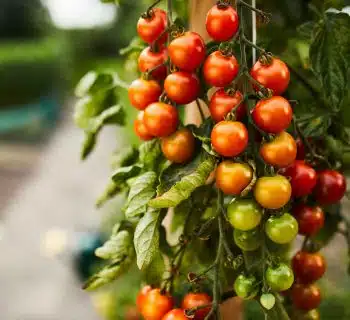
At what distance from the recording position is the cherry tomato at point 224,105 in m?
0.65

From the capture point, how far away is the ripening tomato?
682 millimetres

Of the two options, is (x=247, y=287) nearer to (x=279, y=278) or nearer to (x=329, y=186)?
(x=279, y=278)

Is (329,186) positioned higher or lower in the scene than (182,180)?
lower

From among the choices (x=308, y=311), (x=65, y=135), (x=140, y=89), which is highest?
(x=140, y=89)

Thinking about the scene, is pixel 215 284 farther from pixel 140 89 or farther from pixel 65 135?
pixel 65 135

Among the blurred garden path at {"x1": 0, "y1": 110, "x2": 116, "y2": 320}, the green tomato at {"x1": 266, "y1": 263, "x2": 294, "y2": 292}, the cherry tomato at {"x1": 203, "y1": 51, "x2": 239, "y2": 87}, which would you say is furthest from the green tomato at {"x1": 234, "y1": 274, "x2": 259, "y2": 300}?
the blurred garden path at {"x1": 0, "y1": 110, "x2": 116, "y2": 320}

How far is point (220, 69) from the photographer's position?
646 mm

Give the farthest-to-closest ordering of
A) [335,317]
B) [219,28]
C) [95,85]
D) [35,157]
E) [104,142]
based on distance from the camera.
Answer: [104,142] < [35,157] < [335,317] < [95,85] < [219,28]

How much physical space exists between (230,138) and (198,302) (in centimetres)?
21

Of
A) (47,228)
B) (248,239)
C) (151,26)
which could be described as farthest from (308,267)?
(47,228)

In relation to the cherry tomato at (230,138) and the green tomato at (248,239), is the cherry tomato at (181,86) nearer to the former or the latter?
the cherry tomato at (230,138)

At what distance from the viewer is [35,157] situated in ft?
20.7

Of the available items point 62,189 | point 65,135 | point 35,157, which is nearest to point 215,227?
point 62,189

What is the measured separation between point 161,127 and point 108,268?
0.72ft
